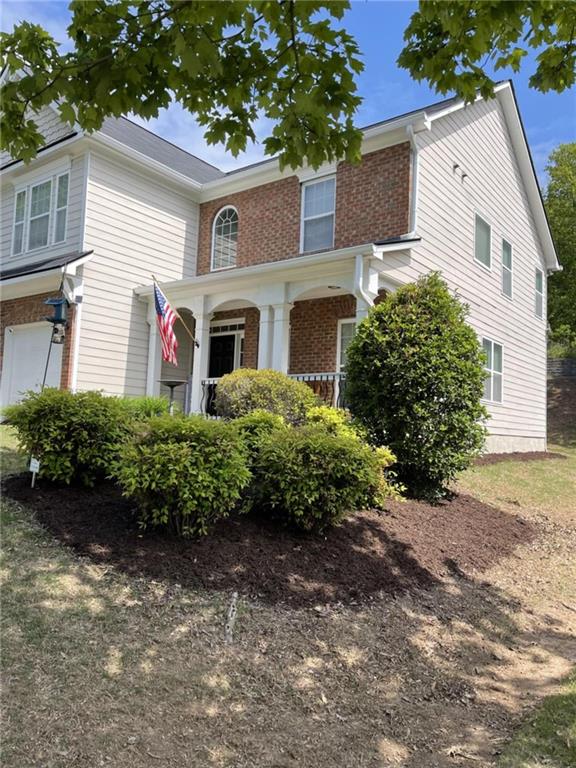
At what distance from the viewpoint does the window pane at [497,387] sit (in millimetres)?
14688

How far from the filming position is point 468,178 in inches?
540

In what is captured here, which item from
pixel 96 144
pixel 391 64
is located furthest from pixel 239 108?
pixel 96 144

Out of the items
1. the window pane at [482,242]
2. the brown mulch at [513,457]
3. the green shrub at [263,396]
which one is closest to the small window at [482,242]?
the window pane at [482,242]

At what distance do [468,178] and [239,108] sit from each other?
1064 centimetres

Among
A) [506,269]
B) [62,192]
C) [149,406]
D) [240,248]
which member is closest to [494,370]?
[506,269]

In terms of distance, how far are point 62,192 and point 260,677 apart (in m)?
11.9

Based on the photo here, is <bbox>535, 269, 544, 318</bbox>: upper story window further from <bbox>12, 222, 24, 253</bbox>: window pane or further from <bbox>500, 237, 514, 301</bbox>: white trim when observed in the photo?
<bbox>12, 222, 24, 253</bbox>: window pane

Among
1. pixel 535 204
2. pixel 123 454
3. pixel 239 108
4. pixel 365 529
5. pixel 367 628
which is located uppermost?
pixel 535 204

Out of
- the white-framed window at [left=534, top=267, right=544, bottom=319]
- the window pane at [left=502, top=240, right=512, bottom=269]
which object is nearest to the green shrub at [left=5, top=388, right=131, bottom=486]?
the window pane at [left=502, top=240, right=512, bottom=269]

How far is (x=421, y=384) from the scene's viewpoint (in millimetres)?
7258

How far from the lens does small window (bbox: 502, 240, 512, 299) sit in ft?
51.5

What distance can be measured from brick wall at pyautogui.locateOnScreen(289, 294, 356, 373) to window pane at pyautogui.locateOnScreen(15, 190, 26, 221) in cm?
696

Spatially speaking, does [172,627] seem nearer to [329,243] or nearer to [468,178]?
[329,243]

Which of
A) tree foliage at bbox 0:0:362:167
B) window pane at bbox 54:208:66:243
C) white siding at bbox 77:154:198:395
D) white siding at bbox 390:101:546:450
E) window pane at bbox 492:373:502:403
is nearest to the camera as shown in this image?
tree foliage at bbox 0:0:362:167
